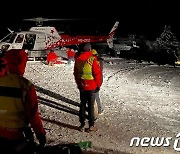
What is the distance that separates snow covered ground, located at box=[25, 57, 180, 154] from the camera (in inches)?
293

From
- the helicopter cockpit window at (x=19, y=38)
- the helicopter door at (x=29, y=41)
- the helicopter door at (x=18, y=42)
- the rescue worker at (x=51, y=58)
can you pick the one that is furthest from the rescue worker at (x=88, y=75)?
the helicopter door at (x=29, y=41)

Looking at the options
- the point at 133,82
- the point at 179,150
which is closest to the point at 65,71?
the point at 133,82

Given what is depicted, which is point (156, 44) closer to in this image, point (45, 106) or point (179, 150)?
point (45, 106)

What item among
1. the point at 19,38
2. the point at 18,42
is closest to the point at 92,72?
the point at 18,42

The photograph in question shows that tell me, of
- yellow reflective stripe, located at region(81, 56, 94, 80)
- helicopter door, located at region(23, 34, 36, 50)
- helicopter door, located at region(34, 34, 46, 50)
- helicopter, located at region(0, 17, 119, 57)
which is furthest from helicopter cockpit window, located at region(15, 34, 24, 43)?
yellow reflective stripe, located at region(81, 56, 94, 80)

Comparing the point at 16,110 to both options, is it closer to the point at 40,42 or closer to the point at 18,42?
the point at 18,42

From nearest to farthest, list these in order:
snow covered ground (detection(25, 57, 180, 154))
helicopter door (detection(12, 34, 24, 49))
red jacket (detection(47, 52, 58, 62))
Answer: snow covered ground (detection(25, 57, 180, 154)), red jacket (detection(47, 52, 58, 62)), helicopter door (detection(12, 34, 24, 49))

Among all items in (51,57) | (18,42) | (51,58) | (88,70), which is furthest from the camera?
(18,42)

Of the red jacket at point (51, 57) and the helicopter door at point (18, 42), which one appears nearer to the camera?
the red jacket at point (51, 57)

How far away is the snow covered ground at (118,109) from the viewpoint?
744cm

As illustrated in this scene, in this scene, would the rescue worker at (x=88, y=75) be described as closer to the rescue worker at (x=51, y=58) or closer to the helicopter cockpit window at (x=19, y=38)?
the rescue worker at (x=51, y=58)

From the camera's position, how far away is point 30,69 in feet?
57.3

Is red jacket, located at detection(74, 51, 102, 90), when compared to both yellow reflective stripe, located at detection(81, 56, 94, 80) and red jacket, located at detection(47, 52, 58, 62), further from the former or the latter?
red jacket, located at detection(47, 52, 58, 62)

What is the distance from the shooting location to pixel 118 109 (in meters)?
10.1
